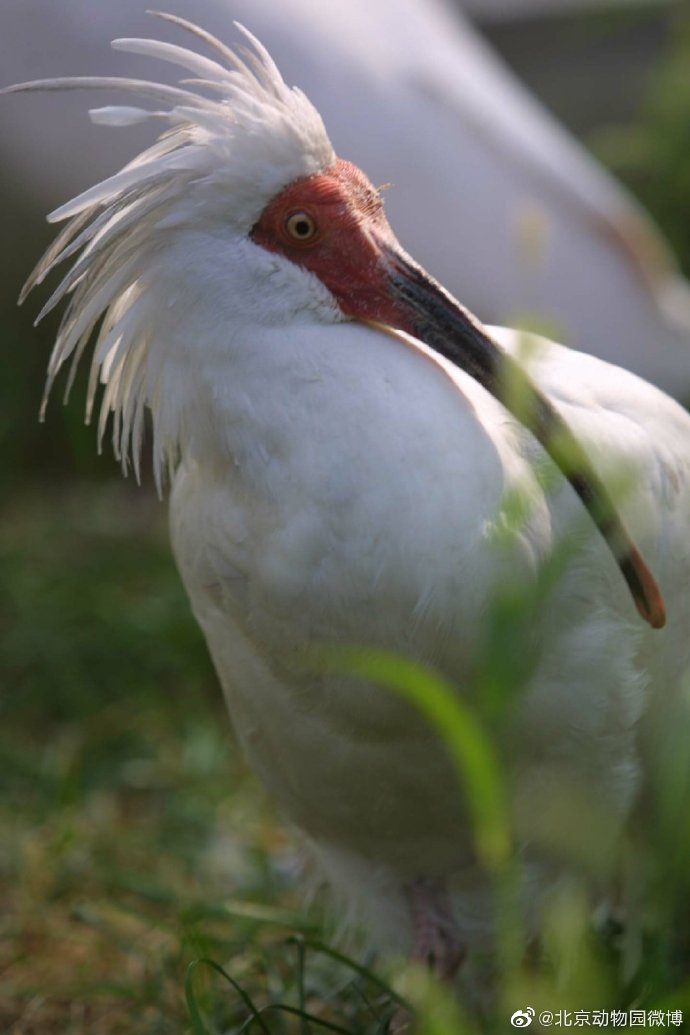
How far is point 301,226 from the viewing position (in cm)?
257

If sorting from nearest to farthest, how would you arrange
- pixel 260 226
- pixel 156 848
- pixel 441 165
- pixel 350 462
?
pixel 350 462 < pixel 260 226 < pixel 156 848 < pixel 441 165

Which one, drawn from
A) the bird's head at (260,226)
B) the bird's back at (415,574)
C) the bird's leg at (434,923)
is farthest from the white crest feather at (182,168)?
the bird's leg at (434,923)

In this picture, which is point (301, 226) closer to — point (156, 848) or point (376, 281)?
point (376, 281)

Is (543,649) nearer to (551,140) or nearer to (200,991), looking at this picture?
(200,991)

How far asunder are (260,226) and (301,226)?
0.07 m

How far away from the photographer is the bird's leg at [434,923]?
3.06 meters

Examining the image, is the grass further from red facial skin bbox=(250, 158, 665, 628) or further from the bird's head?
the bird's head

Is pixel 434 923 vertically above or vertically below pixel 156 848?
above

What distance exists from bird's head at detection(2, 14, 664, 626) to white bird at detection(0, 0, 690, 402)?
7.22ft

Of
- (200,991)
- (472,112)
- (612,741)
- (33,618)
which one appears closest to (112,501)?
(33,618)

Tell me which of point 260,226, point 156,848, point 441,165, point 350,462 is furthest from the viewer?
point 441,165

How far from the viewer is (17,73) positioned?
484 centimetres

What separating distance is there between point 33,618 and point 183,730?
734 mm

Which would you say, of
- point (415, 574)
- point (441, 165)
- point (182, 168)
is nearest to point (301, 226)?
point (182, 168)
